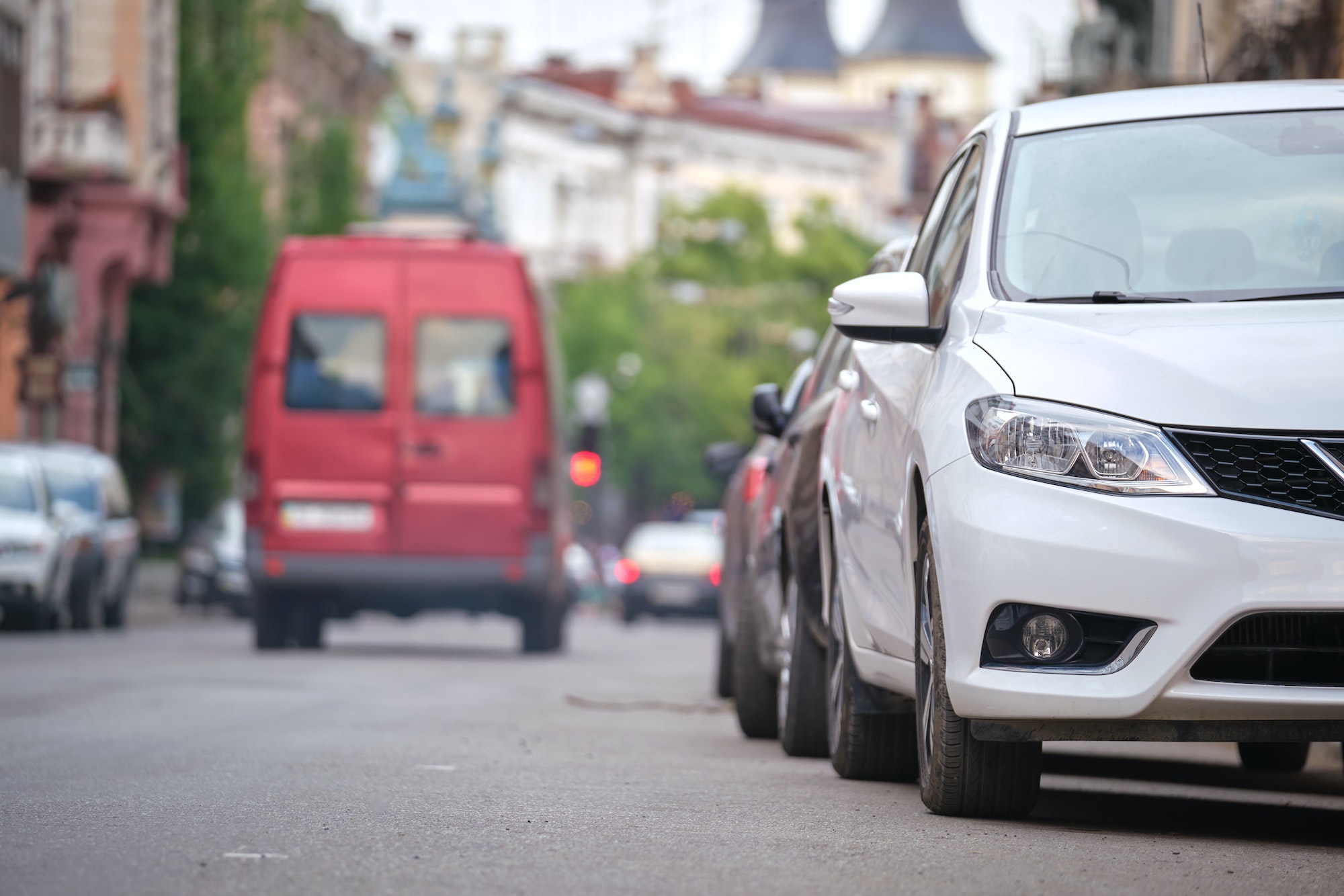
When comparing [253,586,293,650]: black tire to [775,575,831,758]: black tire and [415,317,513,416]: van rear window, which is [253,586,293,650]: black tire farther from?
[775,575,831,758]: black tire

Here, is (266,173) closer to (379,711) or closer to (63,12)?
(63,12)

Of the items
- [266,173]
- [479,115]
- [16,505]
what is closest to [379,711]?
[16,505]

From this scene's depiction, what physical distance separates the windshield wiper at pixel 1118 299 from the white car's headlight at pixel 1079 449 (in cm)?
49

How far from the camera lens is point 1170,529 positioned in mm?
5996

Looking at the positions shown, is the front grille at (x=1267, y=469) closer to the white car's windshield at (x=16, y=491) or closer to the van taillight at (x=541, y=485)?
the van taillight at (x=541, y=485)

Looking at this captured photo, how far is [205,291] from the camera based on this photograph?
139ft

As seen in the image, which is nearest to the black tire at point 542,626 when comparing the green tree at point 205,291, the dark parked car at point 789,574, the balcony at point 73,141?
the dark parked car at point 789,574

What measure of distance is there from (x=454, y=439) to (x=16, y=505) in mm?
6127

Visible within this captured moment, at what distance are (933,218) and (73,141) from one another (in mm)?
30266

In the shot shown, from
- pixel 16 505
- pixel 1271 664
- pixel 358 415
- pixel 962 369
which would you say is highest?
pixel 962 369

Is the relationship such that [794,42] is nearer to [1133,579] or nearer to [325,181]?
[325,181]

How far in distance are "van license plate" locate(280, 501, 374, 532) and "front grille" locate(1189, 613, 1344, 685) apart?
43.7 feet

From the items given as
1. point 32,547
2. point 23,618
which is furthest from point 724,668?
point 23,618

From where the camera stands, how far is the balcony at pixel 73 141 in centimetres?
3653
